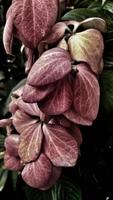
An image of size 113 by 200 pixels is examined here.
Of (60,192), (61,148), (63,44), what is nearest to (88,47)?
(63,44)

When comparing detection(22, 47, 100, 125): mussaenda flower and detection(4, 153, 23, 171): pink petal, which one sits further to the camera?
detection(4, 153, 23, 171): pink petal

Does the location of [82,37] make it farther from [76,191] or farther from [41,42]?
[76,191]

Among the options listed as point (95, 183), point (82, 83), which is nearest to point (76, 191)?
point (95, 183)

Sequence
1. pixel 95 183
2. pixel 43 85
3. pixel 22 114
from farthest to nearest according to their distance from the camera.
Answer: pixel 95 183 → pixel 22 114 → pixel 43 85

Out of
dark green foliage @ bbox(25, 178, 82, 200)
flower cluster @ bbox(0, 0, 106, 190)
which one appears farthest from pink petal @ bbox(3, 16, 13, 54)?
dark green foliage @ bbox(25, 178, 82, 200)

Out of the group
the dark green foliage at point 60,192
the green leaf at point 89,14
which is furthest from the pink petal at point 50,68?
the dark green foliage at point 60,192

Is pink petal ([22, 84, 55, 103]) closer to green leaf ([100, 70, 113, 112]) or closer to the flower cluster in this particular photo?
the flower cluster
